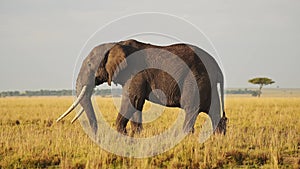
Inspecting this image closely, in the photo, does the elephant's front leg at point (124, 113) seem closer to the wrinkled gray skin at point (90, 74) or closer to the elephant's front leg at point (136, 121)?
the elephant's front leg at point (136, 121)

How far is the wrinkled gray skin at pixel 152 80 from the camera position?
10.8 metres

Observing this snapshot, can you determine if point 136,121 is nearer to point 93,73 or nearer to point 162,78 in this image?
point 162,78

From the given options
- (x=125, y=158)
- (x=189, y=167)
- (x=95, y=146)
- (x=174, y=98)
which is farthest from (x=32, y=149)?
(x=174, y=98)

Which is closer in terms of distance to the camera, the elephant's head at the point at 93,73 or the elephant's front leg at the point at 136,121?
the elephant's front leg at the point at 136,121

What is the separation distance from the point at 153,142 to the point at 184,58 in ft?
8.14

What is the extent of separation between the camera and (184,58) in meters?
11.1

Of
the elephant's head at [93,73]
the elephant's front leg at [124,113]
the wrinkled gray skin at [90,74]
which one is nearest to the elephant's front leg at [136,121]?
the elephant's front leg at [124,113]

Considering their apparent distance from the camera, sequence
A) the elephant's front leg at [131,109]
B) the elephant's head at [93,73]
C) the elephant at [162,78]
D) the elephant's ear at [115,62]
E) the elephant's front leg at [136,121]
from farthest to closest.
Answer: the elephant's head at [93,73] → the elephant's ear at [115,62] → the elephant's front leg at [136,121] → the elephant's front leg at [131,109] → the elephant at [162,78]

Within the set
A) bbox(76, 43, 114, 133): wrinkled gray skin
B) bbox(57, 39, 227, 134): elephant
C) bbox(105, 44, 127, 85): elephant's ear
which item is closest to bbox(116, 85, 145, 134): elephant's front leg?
bbox(57, 39, 227, 134): elephant

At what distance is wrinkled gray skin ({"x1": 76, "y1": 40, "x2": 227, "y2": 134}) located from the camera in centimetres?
1084

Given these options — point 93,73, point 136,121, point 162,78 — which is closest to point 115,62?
point 93,73

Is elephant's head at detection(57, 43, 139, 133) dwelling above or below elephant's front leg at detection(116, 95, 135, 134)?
above

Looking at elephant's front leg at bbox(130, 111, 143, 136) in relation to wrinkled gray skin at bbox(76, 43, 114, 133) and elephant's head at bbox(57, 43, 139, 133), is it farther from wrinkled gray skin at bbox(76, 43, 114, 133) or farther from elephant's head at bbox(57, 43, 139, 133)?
wrinkled gray skin at bbox(76, 43, 114, 133)

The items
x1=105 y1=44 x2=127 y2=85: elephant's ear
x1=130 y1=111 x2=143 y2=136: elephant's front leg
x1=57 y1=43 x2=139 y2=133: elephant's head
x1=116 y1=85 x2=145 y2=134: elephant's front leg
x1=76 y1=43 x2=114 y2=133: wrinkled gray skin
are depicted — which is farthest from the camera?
x1=76 y1=43 x2=114 y2=133: wrinkled gray skin
